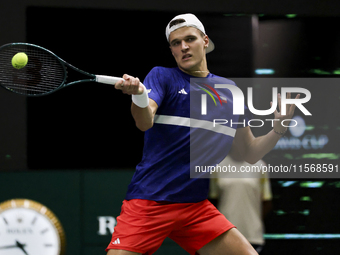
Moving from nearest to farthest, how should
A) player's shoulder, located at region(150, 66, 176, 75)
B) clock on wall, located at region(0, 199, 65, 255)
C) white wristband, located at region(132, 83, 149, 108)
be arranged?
white wristband, located at region(132, 83, 149, 108) → player's shoulder, located at region(150, 66, 176, 75) → clock on wall, located at region(0, 199, 65, 255)

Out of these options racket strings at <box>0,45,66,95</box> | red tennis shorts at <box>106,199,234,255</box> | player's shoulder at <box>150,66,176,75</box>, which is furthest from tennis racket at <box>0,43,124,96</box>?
red tennis shorts at <box>106,199,234,255</box>

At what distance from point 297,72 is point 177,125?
6.18ft

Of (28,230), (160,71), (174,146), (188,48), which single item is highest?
(188,48)

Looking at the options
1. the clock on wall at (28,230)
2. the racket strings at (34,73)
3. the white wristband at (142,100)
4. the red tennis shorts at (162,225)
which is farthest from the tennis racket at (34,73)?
the clock on wall at (28,230)

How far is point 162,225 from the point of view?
189 cm

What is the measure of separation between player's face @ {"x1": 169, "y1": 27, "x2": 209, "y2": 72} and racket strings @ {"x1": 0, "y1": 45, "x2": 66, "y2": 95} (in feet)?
1.89

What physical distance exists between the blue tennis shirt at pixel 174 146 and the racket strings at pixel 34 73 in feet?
1.63

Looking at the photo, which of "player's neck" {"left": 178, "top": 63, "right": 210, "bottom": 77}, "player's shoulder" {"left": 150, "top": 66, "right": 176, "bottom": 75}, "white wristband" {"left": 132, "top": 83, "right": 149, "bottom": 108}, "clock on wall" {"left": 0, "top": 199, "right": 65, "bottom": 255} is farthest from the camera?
"clock on wall" {"left": 0, "top": 199, "right": 65, "bottom": 255}

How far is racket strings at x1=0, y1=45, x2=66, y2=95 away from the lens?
81.7 inches

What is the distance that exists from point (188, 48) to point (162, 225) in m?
0.87

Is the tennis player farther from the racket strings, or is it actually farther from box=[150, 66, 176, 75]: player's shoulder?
the racket strings

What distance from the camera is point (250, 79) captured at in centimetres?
340

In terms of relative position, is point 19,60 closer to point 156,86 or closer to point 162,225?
point 156,86

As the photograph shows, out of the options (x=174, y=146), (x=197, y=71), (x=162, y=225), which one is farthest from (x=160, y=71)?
(x=162, y=225)
